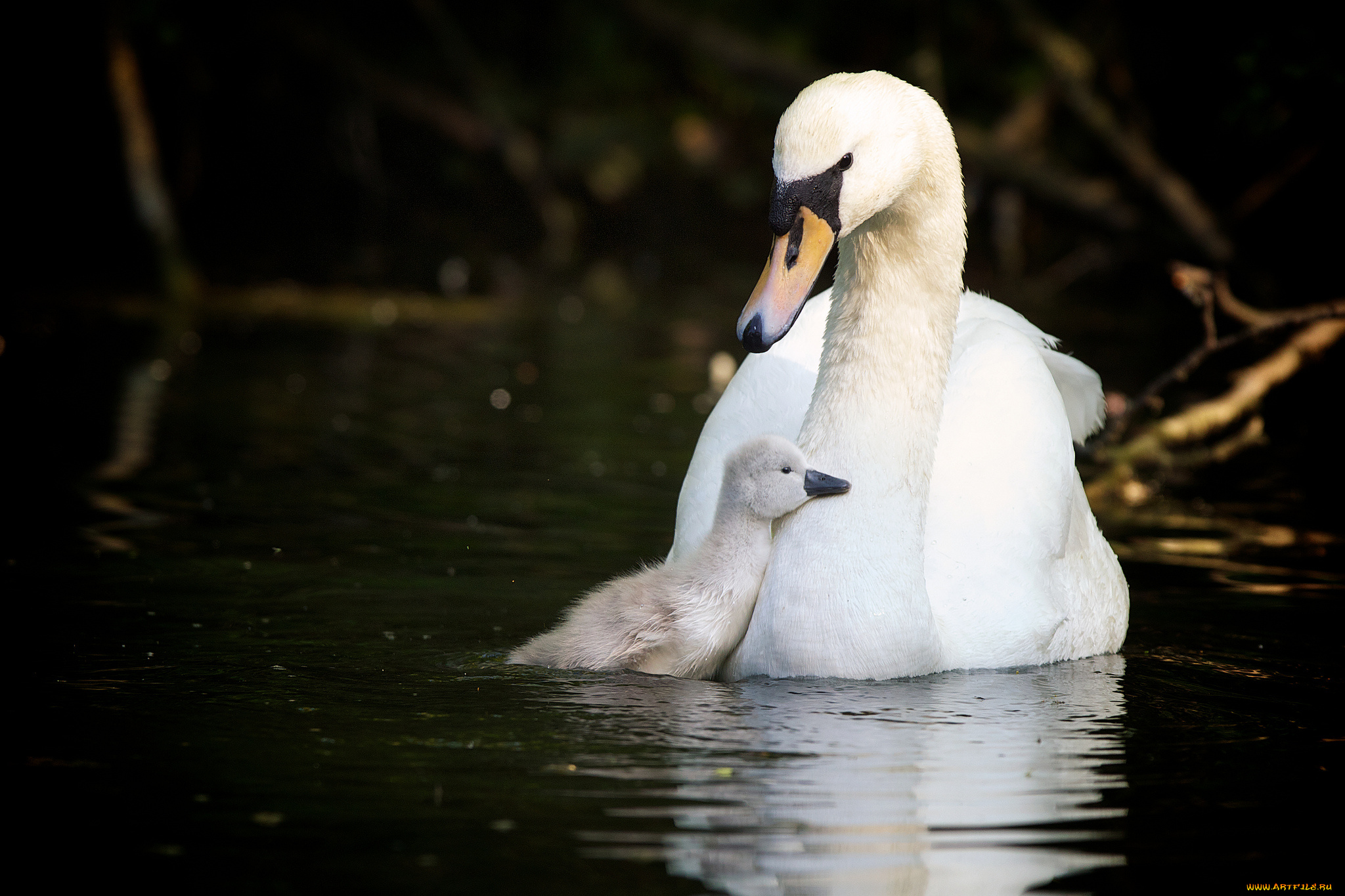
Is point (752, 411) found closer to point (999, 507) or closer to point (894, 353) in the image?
point (894, 353)

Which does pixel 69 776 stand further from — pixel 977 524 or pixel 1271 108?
pixel 1271 108

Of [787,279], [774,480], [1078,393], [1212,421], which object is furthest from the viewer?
[1212,421]

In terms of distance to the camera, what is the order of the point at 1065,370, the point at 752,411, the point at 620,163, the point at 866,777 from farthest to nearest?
the point at 620,163, the point at 1065,370, the point at 752,411, the point at 866,777

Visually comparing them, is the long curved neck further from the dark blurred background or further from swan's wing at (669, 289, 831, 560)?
the dark blurred background

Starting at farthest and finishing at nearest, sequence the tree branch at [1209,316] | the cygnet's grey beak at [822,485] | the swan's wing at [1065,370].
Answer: the tree branch at [1209,316] < the swan's wing at [1065,370] < the cygnet's grey beak at [822,485]

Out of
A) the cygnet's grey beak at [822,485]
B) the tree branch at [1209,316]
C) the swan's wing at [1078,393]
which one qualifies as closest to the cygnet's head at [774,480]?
the cygnet's grey beak at [822,485]

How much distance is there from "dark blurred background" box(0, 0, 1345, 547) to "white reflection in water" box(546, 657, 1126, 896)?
409 centimetres

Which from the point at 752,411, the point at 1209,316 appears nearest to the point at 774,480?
the point at 752,411

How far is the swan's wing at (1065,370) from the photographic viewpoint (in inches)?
261

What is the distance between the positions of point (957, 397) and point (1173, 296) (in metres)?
14.8

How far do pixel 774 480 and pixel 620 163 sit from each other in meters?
21.1

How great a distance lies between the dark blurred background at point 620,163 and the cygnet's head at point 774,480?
13.0ft

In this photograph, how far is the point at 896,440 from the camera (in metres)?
5.41

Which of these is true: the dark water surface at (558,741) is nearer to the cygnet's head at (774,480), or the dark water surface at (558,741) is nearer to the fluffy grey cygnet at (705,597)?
the fluffy grey cygnet at (705,597)
